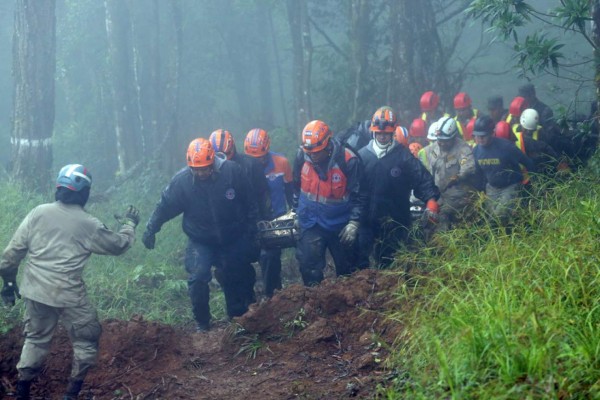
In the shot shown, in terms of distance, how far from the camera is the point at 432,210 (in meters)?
8.13

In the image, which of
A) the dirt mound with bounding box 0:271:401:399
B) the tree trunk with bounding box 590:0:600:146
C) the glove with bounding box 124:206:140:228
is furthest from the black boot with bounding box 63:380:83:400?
the tree trunk with bounding box 590:0:600:146

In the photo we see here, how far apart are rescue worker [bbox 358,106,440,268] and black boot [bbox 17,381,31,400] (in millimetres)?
3758

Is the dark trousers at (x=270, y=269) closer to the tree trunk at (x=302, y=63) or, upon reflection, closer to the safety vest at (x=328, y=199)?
the safety vest at (x=328, y=199)

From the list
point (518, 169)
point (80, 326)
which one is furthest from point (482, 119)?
point (80, 326)

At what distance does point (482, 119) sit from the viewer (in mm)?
8906

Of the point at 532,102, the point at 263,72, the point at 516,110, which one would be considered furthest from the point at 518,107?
the point at 263,72

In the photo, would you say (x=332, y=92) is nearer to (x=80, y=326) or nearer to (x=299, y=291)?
(x=299, y=291)

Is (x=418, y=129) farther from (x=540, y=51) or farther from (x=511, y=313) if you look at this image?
(x=511, y=313)

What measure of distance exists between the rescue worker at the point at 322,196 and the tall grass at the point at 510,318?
5.39ft

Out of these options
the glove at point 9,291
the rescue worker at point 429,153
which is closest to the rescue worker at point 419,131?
the rescue worker at point 429,153

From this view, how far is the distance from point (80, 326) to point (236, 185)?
2475 millimetres

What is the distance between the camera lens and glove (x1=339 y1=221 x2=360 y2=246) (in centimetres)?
777

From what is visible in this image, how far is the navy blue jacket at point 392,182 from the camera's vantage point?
818 cm

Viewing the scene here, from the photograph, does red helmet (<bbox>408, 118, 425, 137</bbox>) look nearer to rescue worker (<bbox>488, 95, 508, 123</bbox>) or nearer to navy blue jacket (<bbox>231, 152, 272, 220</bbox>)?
rescue worker (<bbox>488, 95, 508, 123</bbox>)
